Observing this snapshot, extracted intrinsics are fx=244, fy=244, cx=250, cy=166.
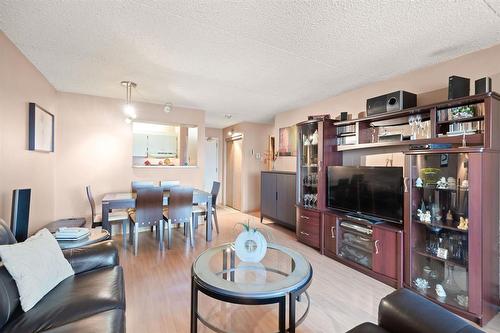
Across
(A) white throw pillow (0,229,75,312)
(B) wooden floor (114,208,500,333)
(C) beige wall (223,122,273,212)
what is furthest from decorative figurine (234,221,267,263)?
(C) beige wall (223,122,273,212)

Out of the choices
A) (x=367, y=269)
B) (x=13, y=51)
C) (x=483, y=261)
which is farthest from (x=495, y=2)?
(x=13, y=51)

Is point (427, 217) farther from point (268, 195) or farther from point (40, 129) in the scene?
point (40, 129)

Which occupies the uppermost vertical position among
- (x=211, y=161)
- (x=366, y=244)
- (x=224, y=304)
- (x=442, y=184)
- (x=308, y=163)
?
(x=211, y=161)

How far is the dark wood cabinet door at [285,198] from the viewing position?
445 cm

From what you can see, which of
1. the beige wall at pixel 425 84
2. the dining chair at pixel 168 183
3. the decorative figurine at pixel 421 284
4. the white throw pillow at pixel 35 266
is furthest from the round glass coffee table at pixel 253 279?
the dining chair at pixel 168 183

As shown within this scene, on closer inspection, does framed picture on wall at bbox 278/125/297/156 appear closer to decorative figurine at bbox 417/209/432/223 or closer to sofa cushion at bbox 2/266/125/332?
decorative figurine at bbox 417/209/432/223

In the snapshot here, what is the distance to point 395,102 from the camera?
108 inches

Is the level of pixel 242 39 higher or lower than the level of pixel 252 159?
higher

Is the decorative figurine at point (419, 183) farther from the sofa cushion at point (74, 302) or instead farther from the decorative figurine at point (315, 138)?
the sofa cushion at point (74, 302)

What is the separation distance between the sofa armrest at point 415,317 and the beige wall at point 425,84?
2.22 meters

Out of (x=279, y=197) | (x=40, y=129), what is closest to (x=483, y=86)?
(x=279, y=197)

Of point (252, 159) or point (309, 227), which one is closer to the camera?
point (309, 227)

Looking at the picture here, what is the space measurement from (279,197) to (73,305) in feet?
12.2

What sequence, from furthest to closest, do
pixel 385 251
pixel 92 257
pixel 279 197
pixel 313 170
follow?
1. pixel 279 197
2. pixel 313 170
3. pixel 385 251
4. pixel 92 257
